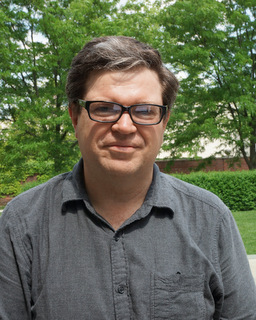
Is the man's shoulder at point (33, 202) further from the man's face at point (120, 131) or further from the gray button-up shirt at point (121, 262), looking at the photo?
the man's face at point (120, 131)

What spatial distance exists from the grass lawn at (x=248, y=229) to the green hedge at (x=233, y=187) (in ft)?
5.42

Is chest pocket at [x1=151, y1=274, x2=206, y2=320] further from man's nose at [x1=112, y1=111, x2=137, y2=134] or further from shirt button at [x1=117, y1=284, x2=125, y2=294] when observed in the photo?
man's nose at [x1=112, y1=111, x2=137, y2=134]

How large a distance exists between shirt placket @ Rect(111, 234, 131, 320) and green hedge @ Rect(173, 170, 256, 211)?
524 inches

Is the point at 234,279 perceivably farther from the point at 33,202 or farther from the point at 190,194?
the point at 33,202

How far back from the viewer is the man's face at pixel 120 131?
1.48 m

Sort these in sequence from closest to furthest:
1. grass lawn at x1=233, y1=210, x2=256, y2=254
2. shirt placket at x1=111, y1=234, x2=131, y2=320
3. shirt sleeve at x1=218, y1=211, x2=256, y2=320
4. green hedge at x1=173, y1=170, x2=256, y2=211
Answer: shirt placket at x1=111, y1=234, x2=131, y2=320 → shirt sleeve at x1=218, y1=211, x2=256, y2=320 → grass lawn at x1=233, y1=210, x2=256, y2=254 → green hedge at x1=173, y1=170, x2=256, y2=211

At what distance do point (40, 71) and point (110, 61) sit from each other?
41.5ft

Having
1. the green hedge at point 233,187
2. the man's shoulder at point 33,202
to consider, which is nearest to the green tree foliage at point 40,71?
the green hedge at point 233,187

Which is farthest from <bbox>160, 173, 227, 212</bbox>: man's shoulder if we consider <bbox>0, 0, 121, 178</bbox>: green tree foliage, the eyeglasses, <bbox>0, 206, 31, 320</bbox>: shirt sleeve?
<bbox>0, 0, 121, 178</bbox>: green tree foliage

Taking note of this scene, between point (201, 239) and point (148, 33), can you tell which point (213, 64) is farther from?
point (201, 239)

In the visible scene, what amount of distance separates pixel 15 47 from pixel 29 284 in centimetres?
1225

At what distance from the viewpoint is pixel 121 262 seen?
147 cm

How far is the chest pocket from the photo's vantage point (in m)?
1.46

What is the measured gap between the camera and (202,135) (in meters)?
16.6
